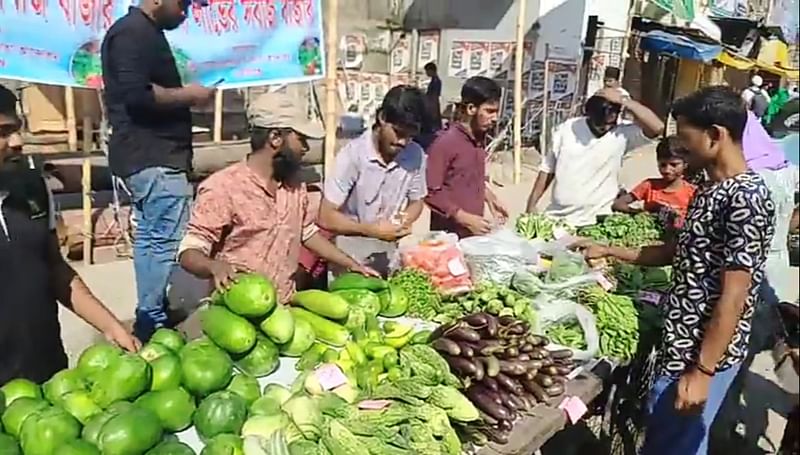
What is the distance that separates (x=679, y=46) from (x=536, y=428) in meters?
12.9

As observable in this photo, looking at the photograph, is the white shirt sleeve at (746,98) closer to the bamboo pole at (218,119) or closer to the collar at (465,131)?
the collar at (465,131)

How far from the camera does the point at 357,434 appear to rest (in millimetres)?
2123

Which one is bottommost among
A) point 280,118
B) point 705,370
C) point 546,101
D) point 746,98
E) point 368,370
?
point 546,101

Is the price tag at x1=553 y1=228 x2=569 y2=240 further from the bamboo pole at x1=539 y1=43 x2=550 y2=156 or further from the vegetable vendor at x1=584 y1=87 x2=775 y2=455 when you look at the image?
the bamboo pole at x1=539 y1=43 x2=550 y2=156

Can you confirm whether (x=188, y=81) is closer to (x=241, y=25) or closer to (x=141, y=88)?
(x=241, y=25)

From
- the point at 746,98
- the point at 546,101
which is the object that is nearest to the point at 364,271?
the point at 746,98

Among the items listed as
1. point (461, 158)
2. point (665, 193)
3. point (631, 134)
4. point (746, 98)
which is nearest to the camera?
point (746, 98)

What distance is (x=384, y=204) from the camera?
3.94 m

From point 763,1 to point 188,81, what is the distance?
23.4 ft

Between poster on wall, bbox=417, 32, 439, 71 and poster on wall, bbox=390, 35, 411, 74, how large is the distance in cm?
23

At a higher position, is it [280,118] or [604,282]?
[280,118]

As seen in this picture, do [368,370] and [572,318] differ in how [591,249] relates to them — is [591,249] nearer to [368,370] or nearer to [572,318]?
[572,318]

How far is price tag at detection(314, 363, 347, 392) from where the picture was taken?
7.83ft

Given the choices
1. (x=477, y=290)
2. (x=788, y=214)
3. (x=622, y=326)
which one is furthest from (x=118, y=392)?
(x=788, y=214)
